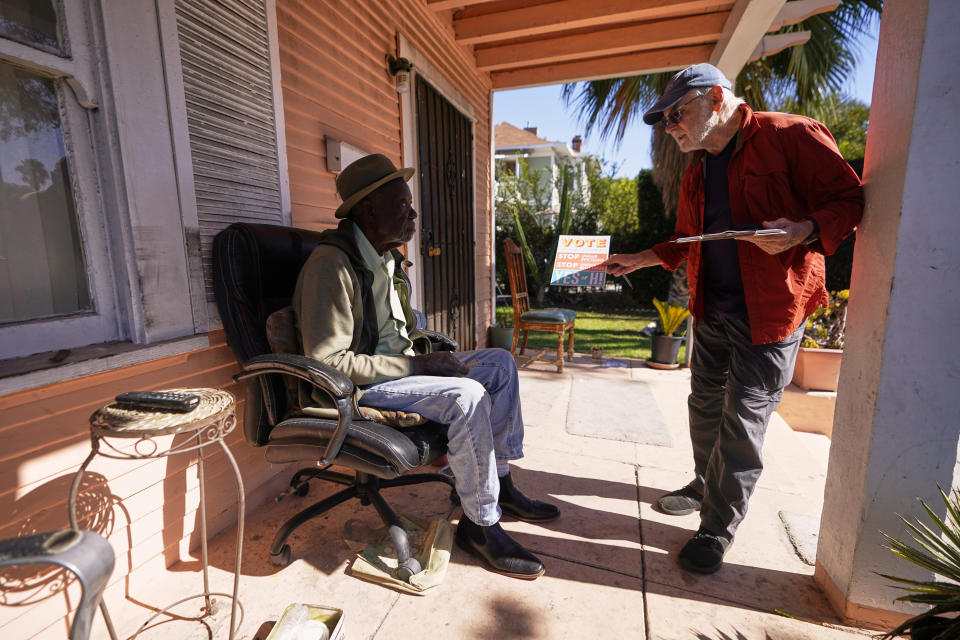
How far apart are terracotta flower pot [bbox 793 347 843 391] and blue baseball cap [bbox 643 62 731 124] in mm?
3192

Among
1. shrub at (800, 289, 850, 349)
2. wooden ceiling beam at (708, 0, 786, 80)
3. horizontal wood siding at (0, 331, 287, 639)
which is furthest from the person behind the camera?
shrub at (800, 289, 850, 349)

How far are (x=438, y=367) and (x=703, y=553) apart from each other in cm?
120

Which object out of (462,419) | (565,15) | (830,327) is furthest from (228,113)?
(830,327)

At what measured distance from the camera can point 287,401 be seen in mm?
1584

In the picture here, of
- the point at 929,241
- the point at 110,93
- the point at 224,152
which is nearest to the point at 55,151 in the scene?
the point at 110,93

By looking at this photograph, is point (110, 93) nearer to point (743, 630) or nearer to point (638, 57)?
point (743, 630)

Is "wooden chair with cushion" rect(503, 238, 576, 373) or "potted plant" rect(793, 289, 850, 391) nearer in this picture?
"potted plant" rect(793, 289, 850, 391)

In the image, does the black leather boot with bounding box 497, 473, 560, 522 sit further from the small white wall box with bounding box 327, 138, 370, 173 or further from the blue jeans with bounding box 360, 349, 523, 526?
the small white wall box with bounding box 327, 138, 370, 173

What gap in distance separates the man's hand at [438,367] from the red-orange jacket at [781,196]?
41.8 inches

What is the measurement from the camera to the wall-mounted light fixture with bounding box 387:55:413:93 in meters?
3.01

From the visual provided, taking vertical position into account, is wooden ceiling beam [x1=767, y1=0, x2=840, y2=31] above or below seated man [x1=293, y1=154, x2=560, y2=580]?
above

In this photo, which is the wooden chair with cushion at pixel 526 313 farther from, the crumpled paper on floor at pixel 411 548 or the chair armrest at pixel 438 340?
the crumpled paper on floor at pixel 411 548

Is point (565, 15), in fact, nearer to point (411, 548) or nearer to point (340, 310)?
point (340, 310)

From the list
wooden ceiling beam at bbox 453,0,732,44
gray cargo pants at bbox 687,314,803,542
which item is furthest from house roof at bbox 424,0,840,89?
gray cargo pants at bbox 687,314,803,542
